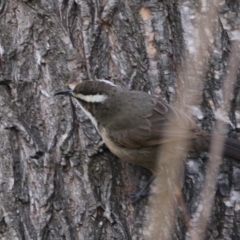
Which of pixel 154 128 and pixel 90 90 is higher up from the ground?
pixel 90 90

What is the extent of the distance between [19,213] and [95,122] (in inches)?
27.4

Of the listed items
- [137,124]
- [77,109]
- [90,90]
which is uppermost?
[90,90]

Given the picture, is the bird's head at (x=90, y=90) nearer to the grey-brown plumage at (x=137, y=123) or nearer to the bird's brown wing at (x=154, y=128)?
the grey-brown plumage at (x=137, y=123)

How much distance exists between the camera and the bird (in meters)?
9.66

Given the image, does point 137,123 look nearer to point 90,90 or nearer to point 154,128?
point 154,128

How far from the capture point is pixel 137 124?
32.4 ft

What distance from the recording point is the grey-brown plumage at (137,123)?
9656 millimetres

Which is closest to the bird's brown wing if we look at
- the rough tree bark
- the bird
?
the bird

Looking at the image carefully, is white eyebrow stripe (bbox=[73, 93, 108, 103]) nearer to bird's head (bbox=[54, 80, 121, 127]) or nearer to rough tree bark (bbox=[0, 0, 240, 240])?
bird's head (bbox=[54, 80, 121, 127])

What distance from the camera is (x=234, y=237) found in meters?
9.66

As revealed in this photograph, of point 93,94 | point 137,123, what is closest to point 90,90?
point 93,94

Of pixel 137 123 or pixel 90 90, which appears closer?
pixel 90 90

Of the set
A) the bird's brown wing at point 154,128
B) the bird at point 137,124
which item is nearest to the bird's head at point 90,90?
the bird at point 137,124

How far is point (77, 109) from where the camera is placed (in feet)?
32.2
